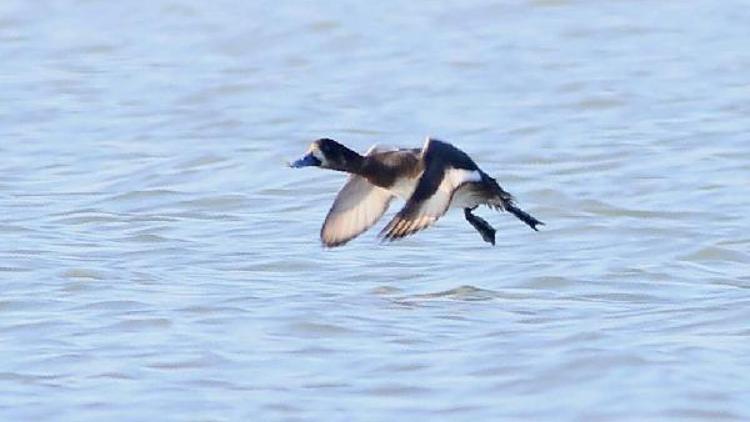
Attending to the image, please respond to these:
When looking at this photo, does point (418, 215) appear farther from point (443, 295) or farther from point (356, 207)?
point (356, 207)

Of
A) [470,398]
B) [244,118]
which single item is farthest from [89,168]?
[470,398]

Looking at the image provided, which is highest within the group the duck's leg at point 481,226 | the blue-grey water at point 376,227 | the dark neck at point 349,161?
the dark neck at point 349,161

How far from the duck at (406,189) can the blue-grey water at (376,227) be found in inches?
8.7

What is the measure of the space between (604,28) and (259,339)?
8.83m

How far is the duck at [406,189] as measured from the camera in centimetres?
818

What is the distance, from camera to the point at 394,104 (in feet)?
44.4

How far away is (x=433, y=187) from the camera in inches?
326

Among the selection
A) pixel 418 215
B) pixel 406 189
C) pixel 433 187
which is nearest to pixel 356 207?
pixel 406 189

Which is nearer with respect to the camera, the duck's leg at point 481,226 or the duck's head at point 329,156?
the duck's leg at point 481,226

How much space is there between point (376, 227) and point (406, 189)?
1530mm

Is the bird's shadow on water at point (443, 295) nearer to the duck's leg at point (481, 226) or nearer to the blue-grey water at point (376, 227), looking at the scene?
the blue-grey water at point (376, 227)

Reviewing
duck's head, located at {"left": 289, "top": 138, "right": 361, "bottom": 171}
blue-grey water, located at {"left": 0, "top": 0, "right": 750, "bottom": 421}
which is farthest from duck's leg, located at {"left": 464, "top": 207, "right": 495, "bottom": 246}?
duck's head, located at {"left": 289, "top": 138, "right": 361, "bottom": 171}

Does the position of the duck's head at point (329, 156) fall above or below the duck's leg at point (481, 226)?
above

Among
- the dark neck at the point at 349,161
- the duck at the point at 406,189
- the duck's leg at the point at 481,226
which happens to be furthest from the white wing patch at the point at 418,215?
the dark neck at the point at 349,161
